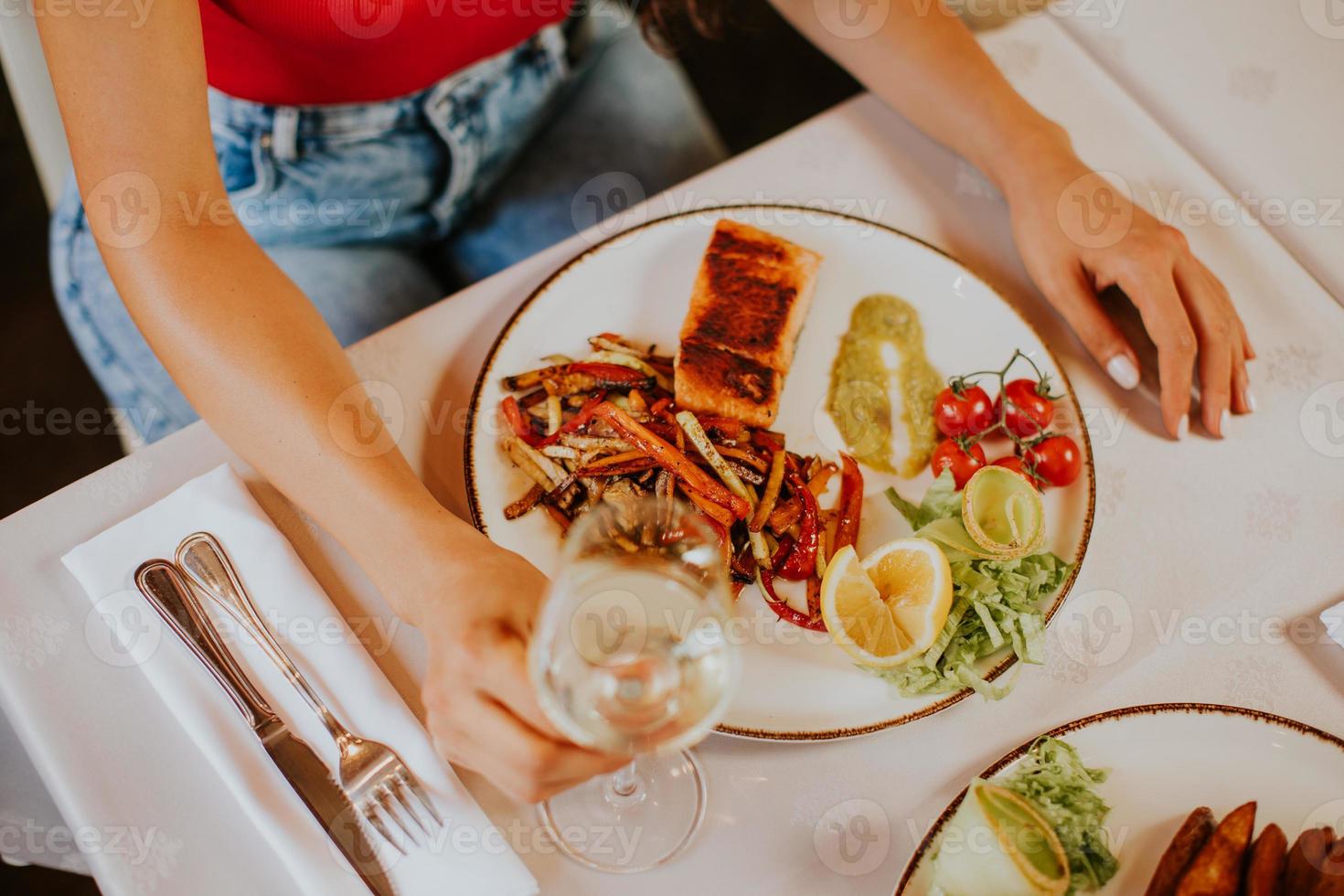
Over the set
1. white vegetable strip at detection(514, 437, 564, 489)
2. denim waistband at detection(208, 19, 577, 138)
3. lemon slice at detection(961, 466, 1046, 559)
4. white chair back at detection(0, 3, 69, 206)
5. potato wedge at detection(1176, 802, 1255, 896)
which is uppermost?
white chair back at detection(0, 3, 69, 206)

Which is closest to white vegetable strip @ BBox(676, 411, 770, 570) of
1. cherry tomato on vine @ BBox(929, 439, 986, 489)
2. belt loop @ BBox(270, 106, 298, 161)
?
cherry tomato on vine @ BBox(929, 439, 986, 489)

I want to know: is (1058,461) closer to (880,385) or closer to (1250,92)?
(880,385)

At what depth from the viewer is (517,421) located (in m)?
1.58

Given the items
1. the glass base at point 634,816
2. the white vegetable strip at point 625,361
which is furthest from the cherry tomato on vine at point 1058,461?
the glass base at point 634,816

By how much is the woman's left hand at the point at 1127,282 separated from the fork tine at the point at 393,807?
1.42m

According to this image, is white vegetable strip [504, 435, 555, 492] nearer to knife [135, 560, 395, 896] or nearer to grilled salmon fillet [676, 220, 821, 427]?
grilled salmon fillet [676, 220, 821, 427]

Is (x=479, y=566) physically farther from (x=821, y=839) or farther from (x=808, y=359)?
(x=808, y=359)

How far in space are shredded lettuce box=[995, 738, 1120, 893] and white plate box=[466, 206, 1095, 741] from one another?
5.3 inches

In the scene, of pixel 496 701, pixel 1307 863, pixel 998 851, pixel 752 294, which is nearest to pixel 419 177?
pixel 752 294

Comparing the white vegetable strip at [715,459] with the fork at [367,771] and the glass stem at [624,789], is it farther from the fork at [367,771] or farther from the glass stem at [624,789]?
the fork at [367,771]

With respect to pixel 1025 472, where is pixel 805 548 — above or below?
above

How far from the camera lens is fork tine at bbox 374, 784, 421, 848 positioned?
1232 millimetres

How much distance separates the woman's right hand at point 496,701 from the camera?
107 cm

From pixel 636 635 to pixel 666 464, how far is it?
516 millimetres
